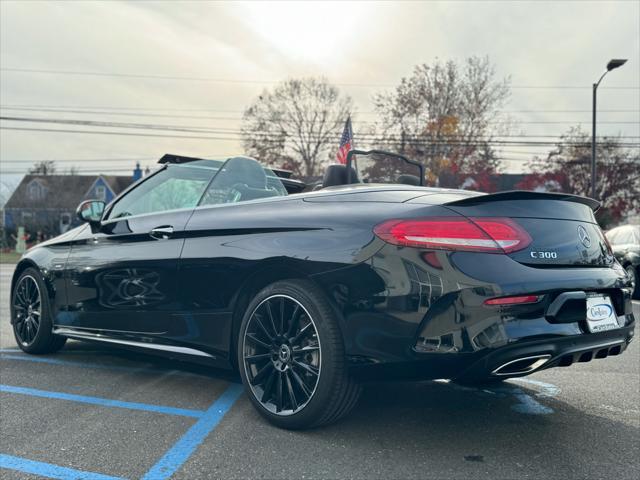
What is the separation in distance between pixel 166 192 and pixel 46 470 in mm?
2273

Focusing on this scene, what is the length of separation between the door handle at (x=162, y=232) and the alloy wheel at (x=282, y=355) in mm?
948

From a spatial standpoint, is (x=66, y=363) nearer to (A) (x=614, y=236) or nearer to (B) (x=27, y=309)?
(B) (x=27, y=309)

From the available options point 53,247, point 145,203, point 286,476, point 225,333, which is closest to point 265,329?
point 225,333

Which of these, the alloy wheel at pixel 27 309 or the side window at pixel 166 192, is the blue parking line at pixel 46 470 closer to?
the side window at pixel 166 192

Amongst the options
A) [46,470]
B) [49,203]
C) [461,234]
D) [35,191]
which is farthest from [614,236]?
[35,191]

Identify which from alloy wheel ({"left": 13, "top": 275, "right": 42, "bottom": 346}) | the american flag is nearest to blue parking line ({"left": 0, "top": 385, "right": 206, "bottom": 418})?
alloy wheel ({"left": 13, "top": 275, "right": 42, "bottom": 346})

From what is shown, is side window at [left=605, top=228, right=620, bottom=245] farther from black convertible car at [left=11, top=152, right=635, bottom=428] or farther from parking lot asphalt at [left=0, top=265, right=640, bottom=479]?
black convertible car at [left=11, top=152, right=635, bottom=428]

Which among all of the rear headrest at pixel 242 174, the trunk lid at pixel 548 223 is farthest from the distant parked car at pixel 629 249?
the rear headrest at pixel 242 174

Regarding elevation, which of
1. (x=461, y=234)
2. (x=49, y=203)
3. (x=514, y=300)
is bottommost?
(x=514, y=300)

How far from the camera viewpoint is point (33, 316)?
4.77 metres

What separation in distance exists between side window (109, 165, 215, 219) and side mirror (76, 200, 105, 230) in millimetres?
110

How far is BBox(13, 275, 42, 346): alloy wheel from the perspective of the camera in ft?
15.6

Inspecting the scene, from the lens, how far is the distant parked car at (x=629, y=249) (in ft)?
35.9

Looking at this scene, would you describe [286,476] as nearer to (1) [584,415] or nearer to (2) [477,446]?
(2) [477,446]
